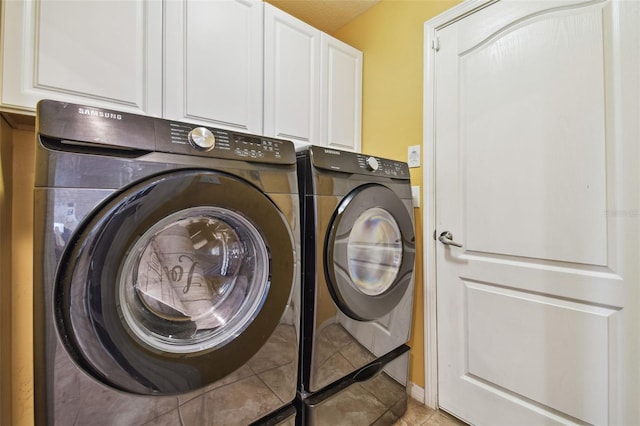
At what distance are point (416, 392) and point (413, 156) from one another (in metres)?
1.35

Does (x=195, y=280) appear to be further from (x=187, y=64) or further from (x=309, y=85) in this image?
(x=309, y=85)

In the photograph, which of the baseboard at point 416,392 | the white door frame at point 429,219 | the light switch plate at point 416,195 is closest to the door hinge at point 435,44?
the white door frame at point 429,219

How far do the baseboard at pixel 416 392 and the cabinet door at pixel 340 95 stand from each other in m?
1.48

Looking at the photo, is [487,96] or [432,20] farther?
[432,20]

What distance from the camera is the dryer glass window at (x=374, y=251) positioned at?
47.8 inches

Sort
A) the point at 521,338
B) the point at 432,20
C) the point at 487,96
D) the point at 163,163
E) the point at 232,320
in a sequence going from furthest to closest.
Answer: the point at 432,20, the point at 487,96, the point at 521,338, the point at 232,320, the point at 163,163

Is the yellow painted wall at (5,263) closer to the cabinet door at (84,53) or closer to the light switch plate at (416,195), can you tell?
the cabinet door at (84,53)

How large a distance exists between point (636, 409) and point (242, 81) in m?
2.07

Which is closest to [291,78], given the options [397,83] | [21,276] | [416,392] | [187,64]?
[187,64]

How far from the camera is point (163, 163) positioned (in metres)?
0.76

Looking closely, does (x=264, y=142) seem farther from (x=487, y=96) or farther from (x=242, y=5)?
(x=487, y=96)

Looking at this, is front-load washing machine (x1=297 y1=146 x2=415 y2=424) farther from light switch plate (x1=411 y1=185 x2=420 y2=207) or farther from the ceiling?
the ceiling

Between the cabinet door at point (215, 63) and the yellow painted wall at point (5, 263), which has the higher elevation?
the cabinet door at point (215, 63)

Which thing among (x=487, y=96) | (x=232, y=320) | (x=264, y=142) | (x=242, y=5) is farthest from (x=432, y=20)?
(x=232, y=320)
